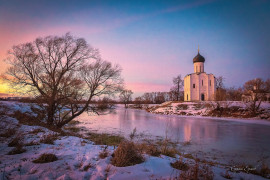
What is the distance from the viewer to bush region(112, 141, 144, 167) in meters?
3.48

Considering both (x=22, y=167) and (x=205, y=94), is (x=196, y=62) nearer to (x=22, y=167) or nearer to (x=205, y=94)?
(x=205, y=94)

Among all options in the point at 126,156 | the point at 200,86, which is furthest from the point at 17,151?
the point at 200,86

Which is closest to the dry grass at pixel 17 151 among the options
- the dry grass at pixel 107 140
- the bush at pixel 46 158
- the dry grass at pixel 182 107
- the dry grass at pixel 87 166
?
the bush at pixel 46 158

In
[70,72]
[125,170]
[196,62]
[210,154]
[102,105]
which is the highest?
[196,62]

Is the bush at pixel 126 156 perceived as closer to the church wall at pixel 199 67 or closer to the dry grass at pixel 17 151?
the dry grass at pixel 17 151

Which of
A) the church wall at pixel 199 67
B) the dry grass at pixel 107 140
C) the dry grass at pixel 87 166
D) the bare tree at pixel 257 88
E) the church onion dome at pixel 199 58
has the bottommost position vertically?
the dry grass at pixel 107 140

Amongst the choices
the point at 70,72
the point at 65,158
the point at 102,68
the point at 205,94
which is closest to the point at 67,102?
the point at 70,72

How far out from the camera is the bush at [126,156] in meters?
3.48

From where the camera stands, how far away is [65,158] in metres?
3.68

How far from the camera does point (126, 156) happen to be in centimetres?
365

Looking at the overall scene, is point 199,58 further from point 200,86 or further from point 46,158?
point 46,158

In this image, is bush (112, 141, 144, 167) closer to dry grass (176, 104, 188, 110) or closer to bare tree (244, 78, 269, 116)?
bare tree (244, 78, 269, 116)

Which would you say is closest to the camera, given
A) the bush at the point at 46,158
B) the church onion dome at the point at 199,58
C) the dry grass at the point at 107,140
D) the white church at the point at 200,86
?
the bush at the point at 46,158

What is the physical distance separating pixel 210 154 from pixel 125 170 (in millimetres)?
4796
